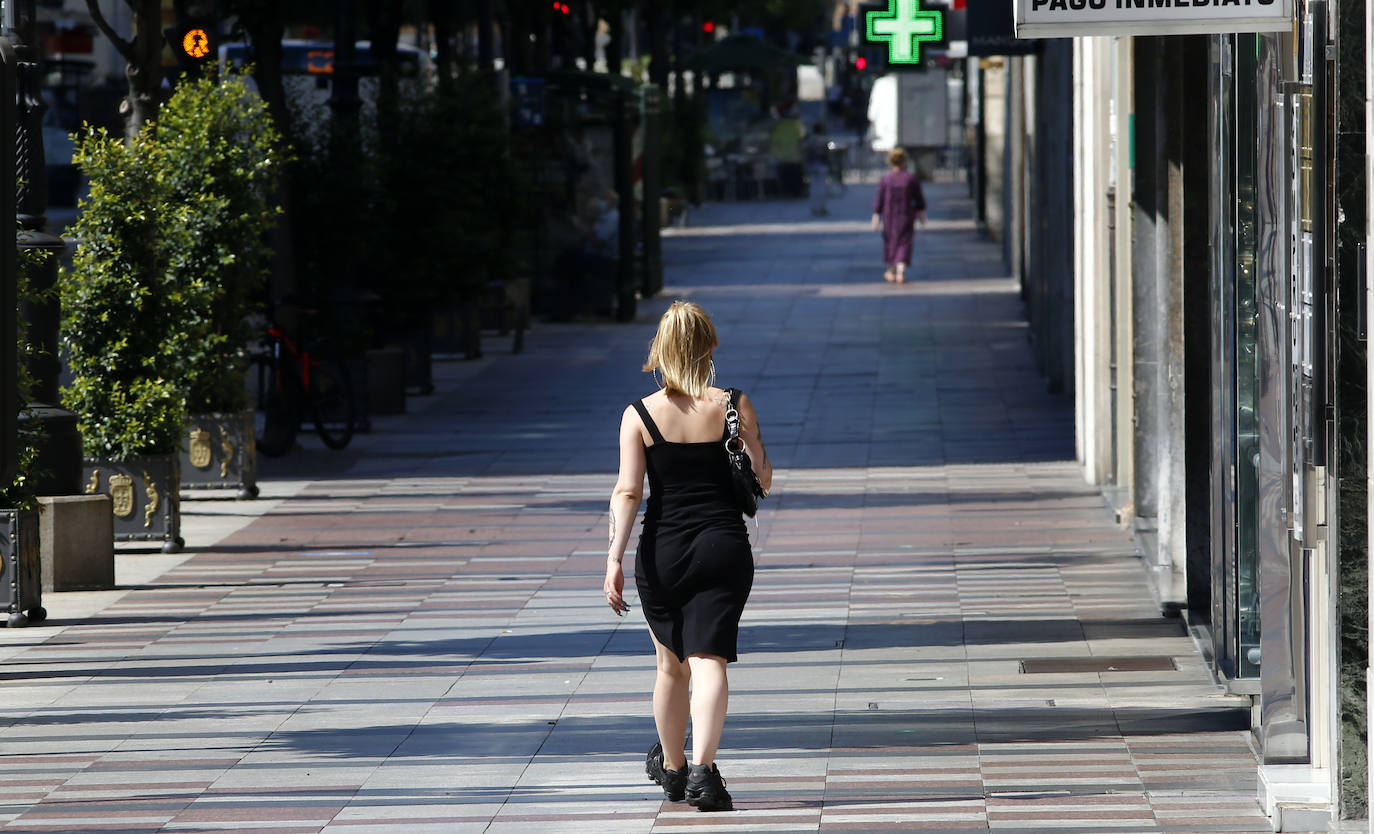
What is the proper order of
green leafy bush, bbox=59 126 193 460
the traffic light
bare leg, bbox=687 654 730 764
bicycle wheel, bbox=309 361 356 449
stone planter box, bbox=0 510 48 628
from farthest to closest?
bicycle wheel, bbox=309 361 356 449
the traffic light
green leafy bush, bbox=59 126 193 460
stone planter box, bbox=0 510 48 628
bare leg, bbox=687 654 730 764

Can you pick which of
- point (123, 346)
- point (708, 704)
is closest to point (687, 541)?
point (708, 704)

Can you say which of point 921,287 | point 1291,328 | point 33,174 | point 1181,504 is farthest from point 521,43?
point 1291,328

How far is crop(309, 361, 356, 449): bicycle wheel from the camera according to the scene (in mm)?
15594

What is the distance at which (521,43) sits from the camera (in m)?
29.9

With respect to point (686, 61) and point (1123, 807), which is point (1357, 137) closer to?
point (1123, 807)

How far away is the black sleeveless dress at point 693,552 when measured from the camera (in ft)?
20.4

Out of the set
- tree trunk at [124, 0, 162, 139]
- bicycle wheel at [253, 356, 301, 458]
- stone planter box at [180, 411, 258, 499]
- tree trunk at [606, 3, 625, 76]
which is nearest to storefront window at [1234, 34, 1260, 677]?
stone planter box at [180, 411, 258, 499]

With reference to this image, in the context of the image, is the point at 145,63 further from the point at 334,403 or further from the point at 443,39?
the point at 443,39

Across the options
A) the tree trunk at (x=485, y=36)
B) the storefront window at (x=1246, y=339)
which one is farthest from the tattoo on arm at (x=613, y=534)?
the tree trunk at (x=485, y=36)

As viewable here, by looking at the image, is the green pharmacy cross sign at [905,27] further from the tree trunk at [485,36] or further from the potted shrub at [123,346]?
the potted shrub at [123,346]

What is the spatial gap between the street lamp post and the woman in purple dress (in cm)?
1902

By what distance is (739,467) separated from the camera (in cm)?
625

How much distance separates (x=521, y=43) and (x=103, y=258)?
1900cm

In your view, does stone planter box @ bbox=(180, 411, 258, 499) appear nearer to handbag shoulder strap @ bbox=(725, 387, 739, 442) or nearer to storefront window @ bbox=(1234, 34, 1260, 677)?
handbag shoulder strap @ bbox=(725, 387, 739, 442)
